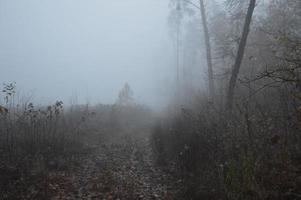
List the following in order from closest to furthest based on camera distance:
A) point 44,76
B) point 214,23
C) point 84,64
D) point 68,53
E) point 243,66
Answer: point 243,66 → point 214,23 → point 44,76 → point 84,64 → point 68,53

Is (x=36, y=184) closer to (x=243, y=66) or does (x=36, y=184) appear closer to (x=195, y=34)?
(x=243, y=66)

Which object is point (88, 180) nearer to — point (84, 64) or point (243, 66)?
point (243, 66)

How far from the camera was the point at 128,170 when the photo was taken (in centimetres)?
943

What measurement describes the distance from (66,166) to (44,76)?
12903 centimetres

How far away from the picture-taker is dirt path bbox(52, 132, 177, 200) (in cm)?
741

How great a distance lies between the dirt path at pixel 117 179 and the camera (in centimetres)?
741

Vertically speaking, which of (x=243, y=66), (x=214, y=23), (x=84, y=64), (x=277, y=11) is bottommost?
(x=243, y=66)

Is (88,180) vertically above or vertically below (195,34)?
below

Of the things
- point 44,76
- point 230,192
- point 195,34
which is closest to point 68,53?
point 44,76

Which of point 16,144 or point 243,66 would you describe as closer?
point 16,144

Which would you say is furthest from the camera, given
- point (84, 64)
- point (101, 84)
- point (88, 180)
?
point (84, 64)

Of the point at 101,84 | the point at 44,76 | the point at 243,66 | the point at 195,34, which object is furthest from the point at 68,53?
the point at 243,66

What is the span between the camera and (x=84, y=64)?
515ft

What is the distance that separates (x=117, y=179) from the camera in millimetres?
8367
